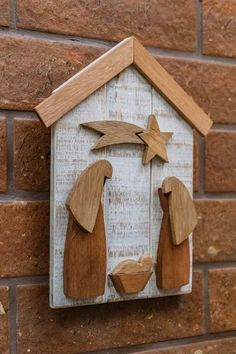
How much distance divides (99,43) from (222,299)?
0.43m

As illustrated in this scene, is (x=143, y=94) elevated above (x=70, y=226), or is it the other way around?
(x=143, y=94)

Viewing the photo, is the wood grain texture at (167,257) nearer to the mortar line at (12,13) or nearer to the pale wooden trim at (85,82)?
the pale wooden trim at (85,82)

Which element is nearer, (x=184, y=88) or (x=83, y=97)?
(x=83, y=97)

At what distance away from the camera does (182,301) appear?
2.68 feet

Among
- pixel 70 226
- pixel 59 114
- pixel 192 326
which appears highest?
pixel 59 114

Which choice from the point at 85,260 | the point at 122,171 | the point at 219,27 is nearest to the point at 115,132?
the point at 122,171

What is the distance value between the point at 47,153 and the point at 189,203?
207mm

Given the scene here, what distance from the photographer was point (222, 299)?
849mm

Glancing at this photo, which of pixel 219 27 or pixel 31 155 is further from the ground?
pixel 219 27

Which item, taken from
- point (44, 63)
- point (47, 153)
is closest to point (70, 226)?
point (47, 153)

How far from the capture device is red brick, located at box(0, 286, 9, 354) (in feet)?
2.30

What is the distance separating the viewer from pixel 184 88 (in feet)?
2.69

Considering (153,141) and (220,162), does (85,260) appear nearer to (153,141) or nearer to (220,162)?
(153,141)

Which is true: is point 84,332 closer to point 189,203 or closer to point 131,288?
point 131,288
